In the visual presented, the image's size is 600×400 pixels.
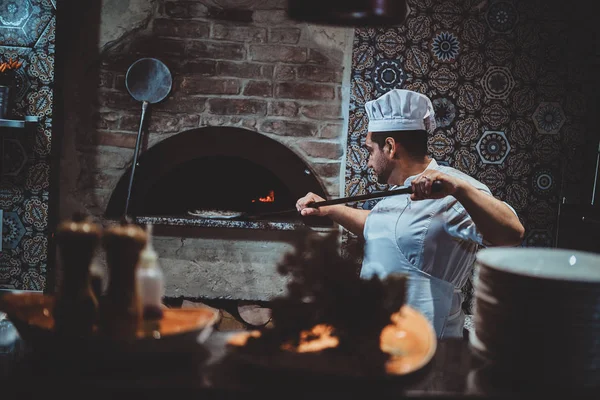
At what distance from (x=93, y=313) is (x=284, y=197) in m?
2.31

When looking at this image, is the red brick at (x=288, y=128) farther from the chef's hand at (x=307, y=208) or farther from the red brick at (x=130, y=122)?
the red brick at (x=130, y=122)

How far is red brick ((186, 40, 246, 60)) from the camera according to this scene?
10.3ft

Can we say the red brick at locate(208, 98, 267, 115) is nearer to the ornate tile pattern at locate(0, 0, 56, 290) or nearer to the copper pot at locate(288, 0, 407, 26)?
the ornate tile pattern at locate(0, 0, 56, 290)

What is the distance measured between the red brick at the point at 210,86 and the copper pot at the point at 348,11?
77.3 inches

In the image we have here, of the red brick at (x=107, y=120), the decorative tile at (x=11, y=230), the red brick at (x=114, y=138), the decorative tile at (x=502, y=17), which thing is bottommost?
the decorative tile at (x=11, y=230)

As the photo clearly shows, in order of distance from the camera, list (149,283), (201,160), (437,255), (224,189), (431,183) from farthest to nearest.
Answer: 1. (224,189)
2. (201,160)
3. (437,255)
4. (431,183)
5. (149,283)

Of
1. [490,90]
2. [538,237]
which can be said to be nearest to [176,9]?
[490,90]

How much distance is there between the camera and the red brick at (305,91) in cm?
314

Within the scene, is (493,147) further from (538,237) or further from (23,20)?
(23,20)

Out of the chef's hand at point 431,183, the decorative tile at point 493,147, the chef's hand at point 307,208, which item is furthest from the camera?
the decorative tile at point 493,147

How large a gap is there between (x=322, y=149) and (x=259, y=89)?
0.52m

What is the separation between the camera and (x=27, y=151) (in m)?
Result: 3.02

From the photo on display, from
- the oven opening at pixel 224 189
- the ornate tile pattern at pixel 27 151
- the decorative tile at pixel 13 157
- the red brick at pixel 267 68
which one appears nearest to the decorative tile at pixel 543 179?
the oven opening at pixel 224 189

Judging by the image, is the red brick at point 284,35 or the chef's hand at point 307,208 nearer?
the chef's hand at point 307,208
